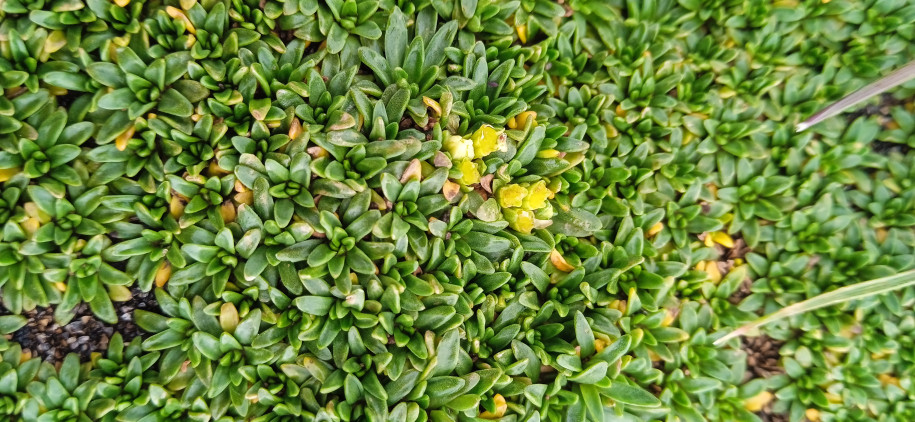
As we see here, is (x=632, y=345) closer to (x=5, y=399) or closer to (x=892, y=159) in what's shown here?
(x=892, y=159)

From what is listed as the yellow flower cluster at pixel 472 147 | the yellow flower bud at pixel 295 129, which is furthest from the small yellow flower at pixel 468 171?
the yellow flower bud at pixel 295 129

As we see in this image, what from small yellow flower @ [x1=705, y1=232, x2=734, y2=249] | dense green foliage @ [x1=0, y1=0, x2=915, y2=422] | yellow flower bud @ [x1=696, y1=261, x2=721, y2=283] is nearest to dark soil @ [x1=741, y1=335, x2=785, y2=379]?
dense green foliage @ [x1=0, y1=0, x2=915, y2=422]

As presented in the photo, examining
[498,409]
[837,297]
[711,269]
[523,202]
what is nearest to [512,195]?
[523,202]

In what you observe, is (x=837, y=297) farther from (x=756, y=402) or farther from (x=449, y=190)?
(x=449, y=190)

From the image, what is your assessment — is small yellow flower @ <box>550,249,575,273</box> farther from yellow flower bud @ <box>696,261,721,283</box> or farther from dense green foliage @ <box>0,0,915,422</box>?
yellow flower bud @ <box>696,261,721,283</box>

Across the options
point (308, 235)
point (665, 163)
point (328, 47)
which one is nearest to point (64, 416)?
point (308, 235)

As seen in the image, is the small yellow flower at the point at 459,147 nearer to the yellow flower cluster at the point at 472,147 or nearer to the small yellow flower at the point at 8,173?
the yellow flower cluster at the point at 472,147
